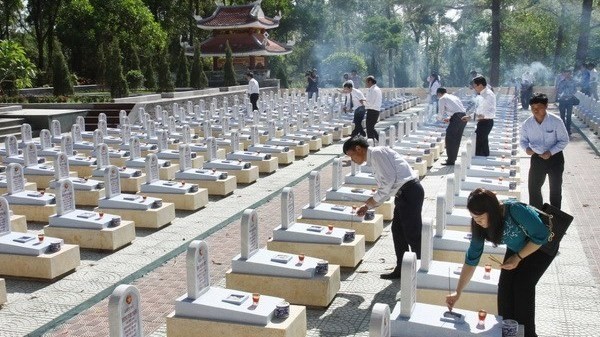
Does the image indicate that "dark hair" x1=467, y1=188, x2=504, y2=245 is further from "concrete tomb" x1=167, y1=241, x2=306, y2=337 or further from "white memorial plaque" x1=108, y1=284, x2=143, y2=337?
"white memorial plaque" x1=108, y1=284, x2=143, y2=337

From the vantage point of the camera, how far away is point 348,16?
7125cm

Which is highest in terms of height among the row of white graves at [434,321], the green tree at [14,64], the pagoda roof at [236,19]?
the pagoda roof at [236,19]

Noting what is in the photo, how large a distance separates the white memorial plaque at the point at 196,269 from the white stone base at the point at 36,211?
17.4ft

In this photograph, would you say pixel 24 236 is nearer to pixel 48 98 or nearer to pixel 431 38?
pixel 48 98

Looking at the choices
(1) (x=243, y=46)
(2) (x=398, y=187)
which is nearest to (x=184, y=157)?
(2) (x=398, y=187)

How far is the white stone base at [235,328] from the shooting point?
5652 millimetres

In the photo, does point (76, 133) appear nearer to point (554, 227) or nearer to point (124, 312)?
point (124, 312)

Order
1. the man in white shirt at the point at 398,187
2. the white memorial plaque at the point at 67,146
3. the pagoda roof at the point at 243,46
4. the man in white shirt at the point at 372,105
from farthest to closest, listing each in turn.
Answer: the pagoda roof at the point at 243,46 < the man in white shirt at the point at 372,105 < the white memorial plaque at the point at 67,146 < the man in white shirt at the point at 398,187

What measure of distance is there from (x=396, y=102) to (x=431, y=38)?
42.9m

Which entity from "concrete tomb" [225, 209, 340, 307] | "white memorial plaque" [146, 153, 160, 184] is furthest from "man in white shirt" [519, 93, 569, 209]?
"white memorial plaque" [146, 153, 160, 184]

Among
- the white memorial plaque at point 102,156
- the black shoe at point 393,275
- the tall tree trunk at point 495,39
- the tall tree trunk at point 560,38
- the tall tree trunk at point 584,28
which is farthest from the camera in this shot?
the tall tree trunk at point 560,38

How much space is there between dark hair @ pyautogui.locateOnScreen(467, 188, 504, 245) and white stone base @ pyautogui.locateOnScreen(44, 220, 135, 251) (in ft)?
18.2

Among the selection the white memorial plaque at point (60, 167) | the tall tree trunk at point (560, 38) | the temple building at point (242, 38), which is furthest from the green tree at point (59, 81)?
the tall tree trunk at point (560, 38)

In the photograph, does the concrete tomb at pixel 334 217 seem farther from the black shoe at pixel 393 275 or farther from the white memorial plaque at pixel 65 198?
the white memorial plaque at pixel 65 198
